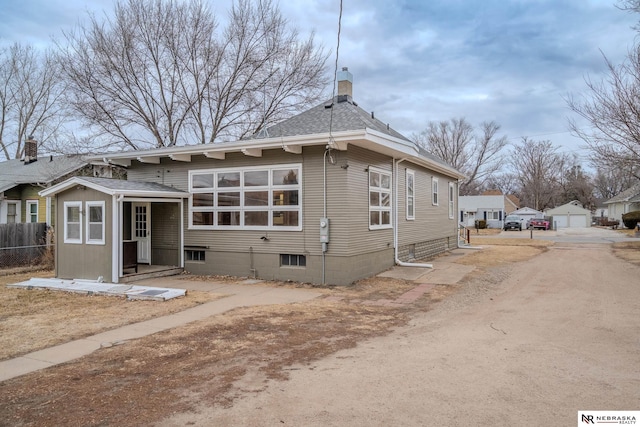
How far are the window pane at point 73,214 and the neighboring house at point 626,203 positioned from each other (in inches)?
1699

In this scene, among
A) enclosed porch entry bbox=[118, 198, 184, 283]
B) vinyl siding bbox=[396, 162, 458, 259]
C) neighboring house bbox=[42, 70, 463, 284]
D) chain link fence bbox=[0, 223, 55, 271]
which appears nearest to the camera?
neighboring house bbox=[42, 70, 463, 284]

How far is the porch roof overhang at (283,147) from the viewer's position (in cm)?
991

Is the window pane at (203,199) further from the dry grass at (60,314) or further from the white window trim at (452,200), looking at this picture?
the white window trim at (452,200)

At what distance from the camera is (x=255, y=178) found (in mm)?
11570

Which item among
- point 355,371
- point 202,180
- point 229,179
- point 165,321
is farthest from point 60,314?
point 355,371

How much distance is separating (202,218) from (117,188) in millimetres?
2435

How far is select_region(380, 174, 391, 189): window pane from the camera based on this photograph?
1232cm

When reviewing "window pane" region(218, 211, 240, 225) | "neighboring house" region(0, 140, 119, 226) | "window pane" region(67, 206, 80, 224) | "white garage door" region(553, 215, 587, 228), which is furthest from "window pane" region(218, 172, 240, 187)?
"white garage door" region(553, 215, 587, 228)

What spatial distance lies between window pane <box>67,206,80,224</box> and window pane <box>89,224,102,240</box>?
23.4 inches

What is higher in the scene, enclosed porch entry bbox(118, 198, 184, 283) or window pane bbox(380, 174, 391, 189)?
window pane bbox(380, 174, 391, 189)

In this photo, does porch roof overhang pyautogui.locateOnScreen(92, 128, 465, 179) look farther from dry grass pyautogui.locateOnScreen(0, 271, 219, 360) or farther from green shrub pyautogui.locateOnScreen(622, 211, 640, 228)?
green shrub pyautogui.locateOnScreen(622, 211, 640, 228)

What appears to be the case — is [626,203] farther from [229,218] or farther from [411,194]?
[229,218]

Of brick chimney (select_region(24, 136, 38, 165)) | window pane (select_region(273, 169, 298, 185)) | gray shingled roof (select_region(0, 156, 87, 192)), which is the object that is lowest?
window pane (select_region(273, 169, 298, 185))

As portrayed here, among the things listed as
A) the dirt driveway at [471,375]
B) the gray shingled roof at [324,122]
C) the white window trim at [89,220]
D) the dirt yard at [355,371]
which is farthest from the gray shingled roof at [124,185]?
the dirt driveway at [471,375]
